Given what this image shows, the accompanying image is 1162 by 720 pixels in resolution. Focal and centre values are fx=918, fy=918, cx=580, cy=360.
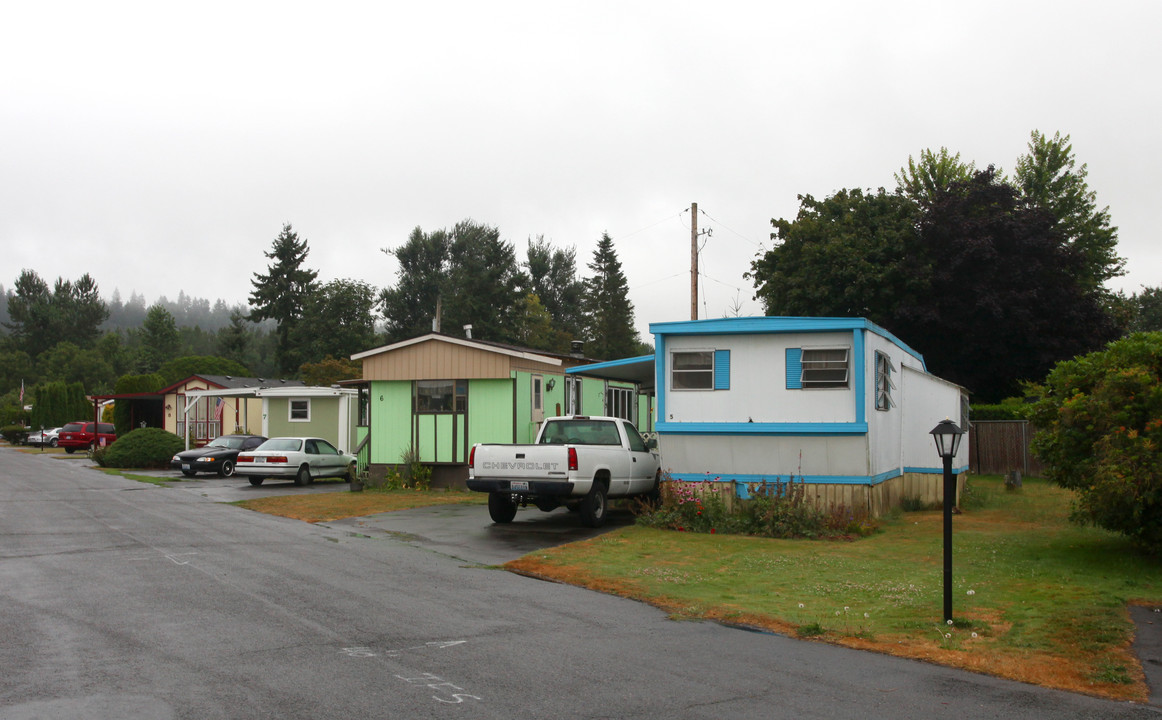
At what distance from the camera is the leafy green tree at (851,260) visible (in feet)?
113

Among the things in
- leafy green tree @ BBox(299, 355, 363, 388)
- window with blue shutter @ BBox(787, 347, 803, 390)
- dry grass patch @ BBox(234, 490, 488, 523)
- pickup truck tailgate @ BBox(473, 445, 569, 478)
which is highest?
leafy green tree @ BBox(299, 355, 363, 388)

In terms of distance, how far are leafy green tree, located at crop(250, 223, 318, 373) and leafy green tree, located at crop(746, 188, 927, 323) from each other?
48229 mm

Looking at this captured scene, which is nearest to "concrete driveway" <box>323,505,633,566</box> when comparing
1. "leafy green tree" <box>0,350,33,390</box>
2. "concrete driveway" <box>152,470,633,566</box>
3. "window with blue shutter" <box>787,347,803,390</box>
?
"concrete driveway" <box>152,470,633,566</box>

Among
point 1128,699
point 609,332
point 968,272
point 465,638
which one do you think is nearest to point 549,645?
point 465,638

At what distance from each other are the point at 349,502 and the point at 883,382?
1146cm

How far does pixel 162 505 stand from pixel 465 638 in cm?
1413

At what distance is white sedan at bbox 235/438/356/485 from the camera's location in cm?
2572

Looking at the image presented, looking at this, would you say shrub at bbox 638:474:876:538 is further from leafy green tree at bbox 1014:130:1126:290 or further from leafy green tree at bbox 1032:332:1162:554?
leafy green tree at bbox 1014:130:1126:290

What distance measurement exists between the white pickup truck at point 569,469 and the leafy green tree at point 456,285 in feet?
158

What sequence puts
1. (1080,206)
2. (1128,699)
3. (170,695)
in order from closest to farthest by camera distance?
(170,695)
(1128,699)
(1080,206)

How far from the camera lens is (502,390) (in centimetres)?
2328

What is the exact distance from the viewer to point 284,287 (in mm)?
75312

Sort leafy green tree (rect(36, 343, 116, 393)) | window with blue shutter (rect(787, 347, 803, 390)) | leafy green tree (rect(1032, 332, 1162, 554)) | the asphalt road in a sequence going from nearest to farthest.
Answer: the asphalt road
leafy green tree (rect(1032, 332, 1162, 554))
window with blue shutter (rect(787, 347, 803, 390))
leafy green tree (rect(36, 343, 116, 393))

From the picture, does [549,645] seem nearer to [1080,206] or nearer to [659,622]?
[659,622]
